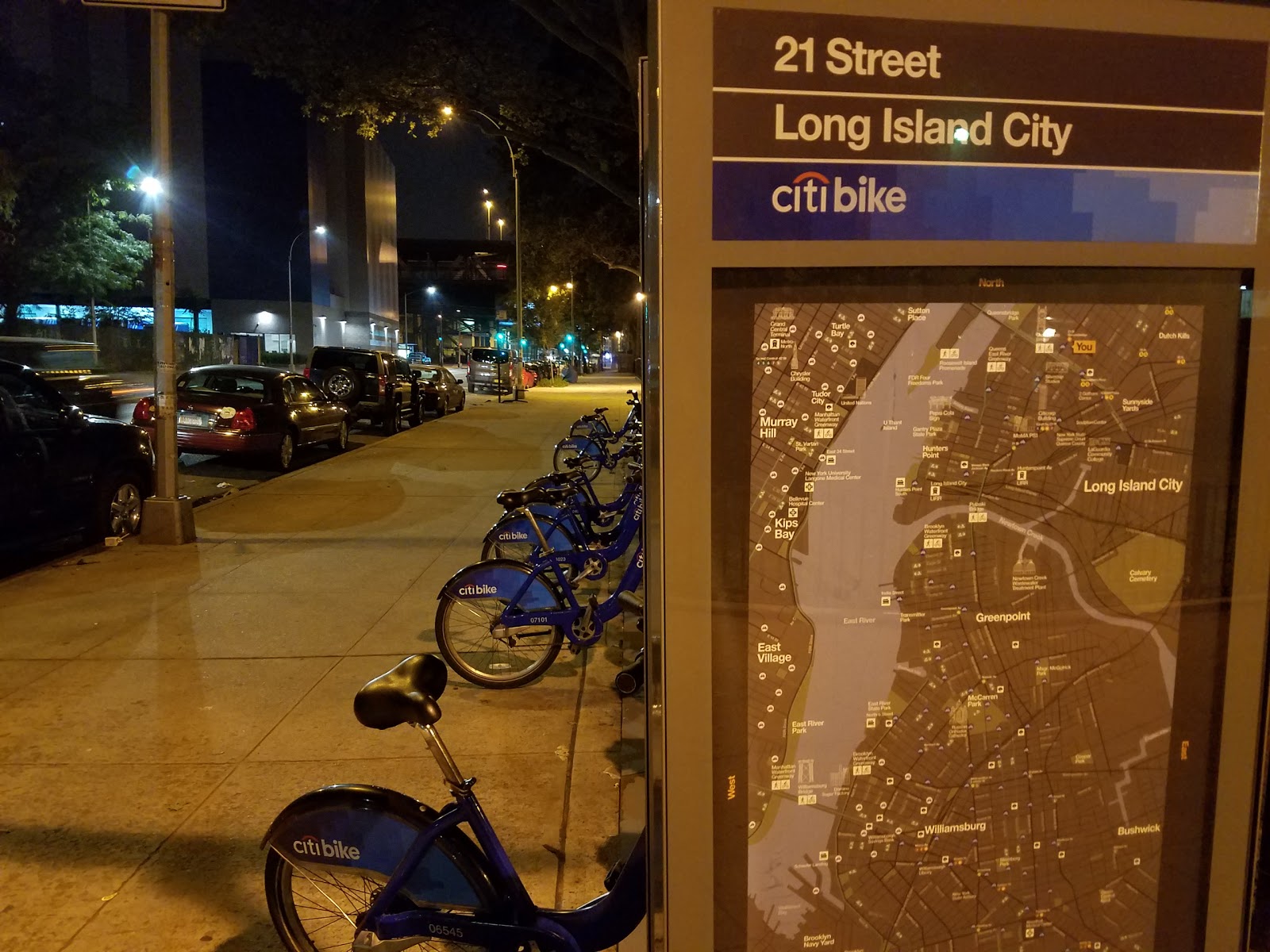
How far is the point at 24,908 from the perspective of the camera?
3.59m

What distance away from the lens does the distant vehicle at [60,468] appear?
7973 millimetres

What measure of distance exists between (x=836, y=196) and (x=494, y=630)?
3.94 meters

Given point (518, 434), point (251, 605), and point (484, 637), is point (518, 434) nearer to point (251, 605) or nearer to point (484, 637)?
point (251, 605)

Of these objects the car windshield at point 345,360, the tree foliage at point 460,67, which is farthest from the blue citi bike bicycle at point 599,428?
the car windshield at point 345,360

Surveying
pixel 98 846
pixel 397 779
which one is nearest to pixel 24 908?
pixel 98 846

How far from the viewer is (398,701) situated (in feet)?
8.96

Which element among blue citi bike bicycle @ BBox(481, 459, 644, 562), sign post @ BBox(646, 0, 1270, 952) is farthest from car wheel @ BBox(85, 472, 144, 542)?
sign post @ BBox(646, 0, 1270, 952)

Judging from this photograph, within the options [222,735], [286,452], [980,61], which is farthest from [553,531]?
[286,452]

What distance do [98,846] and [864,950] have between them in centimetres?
318

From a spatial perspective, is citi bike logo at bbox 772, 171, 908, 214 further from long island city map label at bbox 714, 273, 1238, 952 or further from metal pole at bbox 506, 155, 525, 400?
metal pole at bbox 506, 155, 525, 400

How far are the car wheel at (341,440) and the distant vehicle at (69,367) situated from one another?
3.78 m

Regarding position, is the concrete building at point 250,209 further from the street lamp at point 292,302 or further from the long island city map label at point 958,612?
the long island city map label at point 958,612

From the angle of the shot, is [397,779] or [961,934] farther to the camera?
[397,779]

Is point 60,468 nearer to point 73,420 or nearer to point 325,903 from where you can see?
point 73,420
